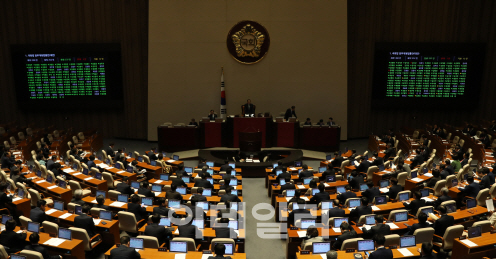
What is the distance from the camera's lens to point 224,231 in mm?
7719

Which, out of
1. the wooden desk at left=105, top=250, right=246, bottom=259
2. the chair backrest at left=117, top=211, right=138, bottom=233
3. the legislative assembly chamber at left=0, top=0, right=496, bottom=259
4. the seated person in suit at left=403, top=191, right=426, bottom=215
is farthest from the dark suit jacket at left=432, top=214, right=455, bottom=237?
the legislative assembly chamber at left=0, top=0, right=496, bottom=259

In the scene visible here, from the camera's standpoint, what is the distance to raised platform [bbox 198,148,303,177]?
1427 centimetres

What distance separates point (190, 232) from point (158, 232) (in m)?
0.62

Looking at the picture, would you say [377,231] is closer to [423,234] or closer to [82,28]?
[423,234]

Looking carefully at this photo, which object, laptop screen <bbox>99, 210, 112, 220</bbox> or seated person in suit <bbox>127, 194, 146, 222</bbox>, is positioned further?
seated person in suit <bbox>127, 194, 146, 222</bbox>

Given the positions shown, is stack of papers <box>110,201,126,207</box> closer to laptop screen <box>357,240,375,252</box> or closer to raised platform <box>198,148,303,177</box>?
raised platform <box>198,148,303,177</box>

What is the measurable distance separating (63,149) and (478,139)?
56.9 ft

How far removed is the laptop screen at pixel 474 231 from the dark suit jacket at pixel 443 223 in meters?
0.59

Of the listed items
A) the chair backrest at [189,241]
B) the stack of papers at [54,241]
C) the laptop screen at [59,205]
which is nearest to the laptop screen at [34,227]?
the stack of papers at [54,241]

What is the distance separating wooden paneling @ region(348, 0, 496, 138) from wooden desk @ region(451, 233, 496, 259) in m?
13.4

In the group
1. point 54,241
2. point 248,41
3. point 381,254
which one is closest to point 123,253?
point 54,241

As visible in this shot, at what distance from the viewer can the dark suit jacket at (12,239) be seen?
7.16 meters

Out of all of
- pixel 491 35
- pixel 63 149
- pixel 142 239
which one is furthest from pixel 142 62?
pixel 491 35

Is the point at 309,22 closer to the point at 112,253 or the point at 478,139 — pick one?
the point at 478,139
